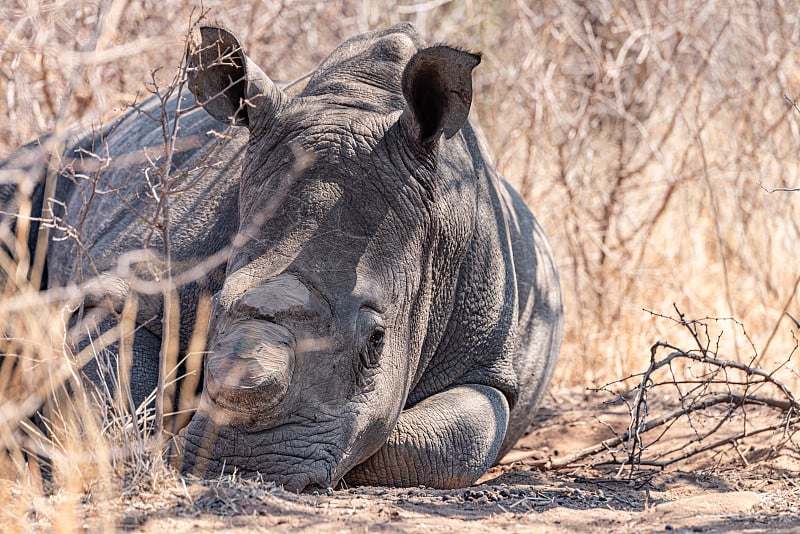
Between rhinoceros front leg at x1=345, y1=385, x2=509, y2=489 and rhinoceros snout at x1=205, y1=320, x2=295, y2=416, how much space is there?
97 cm

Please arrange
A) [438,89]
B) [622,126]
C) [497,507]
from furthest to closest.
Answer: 1. [622,126]
2. [438,89]
3. [497,507]

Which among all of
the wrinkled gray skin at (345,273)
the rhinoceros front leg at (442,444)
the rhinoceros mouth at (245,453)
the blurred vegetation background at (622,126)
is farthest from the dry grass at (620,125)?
the rhinoceros mouth at (245,453)

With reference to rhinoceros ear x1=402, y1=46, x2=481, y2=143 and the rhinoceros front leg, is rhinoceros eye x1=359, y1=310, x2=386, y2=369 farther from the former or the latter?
rhinoceros ear x1=402, y1=46, x2=481, y2=143

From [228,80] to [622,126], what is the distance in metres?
4.62

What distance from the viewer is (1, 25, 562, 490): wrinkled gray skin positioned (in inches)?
155

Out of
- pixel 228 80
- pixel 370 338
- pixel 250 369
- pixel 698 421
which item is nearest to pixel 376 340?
pixel 370 338

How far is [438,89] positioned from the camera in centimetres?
455

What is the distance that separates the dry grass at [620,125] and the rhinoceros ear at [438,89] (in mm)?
3387

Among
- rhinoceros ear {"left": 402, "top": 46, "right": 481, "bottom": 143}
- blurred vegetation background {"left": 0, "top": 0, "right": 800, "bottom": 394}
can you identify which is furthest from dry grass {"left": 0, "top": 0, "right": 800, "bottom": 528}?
rhinoceros ear {"left": 402, "top": 46, "right": 481, "bottom": 143}

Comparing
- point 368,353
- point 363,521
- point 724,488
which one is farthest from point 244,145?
point 724,488

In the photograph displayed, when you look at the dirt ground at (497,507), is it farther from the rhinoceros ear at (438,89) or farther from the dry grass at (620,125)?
the dry grass at (620,125)

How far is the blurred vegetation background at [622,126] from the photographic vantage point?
312 inches

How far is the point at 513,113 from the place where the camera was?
9844 mm

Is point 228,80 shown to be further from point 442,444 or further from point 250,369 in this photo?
point 442,444
